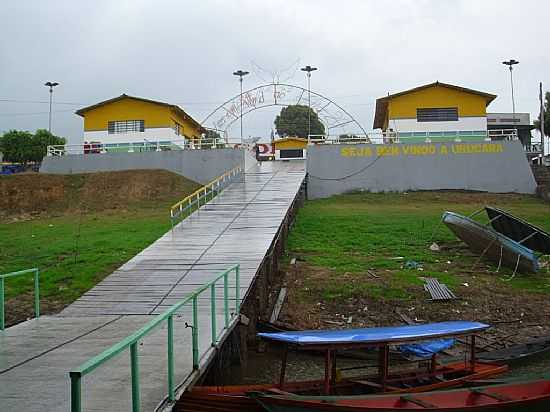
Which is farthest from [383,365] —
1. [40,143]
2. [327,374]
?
[40,143]

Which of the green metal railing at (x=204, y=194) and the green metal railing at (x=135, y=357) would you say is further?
the green metal railing at (x=204, y=194)

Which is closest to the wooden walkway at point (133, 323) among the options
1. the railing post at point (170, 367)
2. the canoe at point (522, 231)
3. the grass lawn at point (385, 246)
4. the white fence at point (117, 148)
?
the railing post at point (170, 367)

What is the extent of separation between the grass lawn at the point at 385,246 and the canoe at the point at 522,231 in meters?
1.17

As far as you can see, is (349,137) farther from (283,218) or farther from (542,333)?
(542,333)

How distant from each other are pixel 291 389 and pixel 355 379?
978 millimetres

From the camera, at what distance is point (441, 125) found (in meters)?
42.5

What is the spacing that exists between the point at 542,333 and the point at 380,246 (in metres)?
6.92

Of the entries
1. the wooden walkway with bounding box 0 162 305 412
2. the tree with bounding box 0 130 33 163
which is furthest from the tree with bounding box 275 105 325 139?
the wooden walkway with bounding box 0 162 305 412

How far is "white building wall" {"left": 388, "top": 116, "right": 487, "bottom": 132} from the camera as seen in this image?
42188mm

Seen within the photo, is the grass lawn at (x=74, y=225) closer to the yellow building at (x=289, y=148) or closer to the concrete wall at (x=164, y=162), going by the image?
the concrete wall at (x=164, y=162)

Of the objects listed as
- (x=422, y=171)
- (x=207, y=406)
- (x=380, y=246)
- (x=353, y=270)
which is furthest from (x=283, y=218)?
(x=422, y=171)

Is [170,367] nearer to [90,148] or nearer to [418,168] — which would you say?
[418,168]

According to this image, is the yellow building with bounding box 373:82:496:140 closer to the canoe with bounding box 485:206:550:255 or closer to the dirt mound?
the dirt mound

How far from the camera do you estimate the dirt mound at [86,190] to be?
30.3 metres
